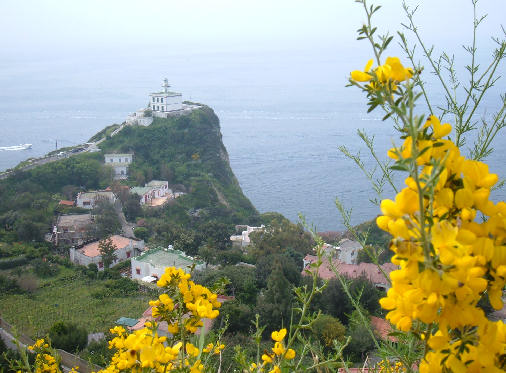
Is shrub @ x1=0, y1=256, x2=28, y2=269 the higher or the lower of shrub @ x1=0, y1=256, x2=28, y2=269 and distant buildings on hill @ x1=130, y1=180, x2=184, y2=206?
the lower

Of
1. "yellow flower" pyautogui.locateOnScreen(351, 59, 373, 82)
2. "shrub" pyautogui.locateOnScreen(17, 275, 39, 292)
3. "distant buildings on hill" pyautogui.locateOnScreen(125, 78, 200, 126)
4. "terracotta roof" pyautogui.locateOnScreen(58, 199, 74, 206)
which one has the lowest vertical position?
"shrub" pyautogui.locateOnScreen(17, 275, 39, 292)

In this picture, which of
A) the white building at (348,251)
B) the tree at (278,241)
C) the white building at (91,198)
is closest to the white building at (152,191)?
the white building at (91,198)

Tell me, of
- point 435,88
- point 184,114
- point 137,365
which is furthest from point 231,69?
point 137,365

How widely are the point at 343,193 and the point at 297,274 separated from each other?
16.9m

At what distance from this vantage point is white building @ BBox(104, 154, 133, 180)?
29062 mm

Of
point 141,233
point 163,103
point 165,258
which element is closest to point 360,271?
point 165,258

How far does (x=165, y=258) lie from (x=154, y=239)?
14.9ft

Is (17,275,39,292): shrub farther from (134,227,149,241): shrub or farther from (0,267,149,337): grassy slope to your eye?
(134,227,149,241): shrub

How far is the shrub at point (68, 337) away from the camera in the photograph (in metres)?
9.83

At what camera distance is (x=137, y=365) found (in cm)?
147

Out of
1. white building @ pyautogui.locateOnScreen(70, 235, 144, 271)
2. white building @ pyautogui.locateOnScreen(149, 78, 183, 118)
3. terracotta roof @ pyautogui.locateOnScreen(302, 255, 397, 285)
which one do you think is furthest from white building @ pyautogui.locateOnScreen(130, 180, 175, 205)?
terracotta roof @ pyautogui.locateOnScreen(302, 255, 397, 285)

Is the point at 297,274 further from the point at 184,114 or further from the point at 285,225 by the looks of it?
the point at 184,114

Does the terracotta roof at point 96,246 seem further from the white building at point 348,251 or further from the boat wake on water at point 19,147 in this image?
the boat wake on water at point 19,147

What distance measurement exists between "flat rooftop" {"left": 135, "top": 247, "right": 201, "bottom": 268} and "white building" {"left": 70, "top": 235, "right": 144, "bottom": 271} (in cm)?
247
